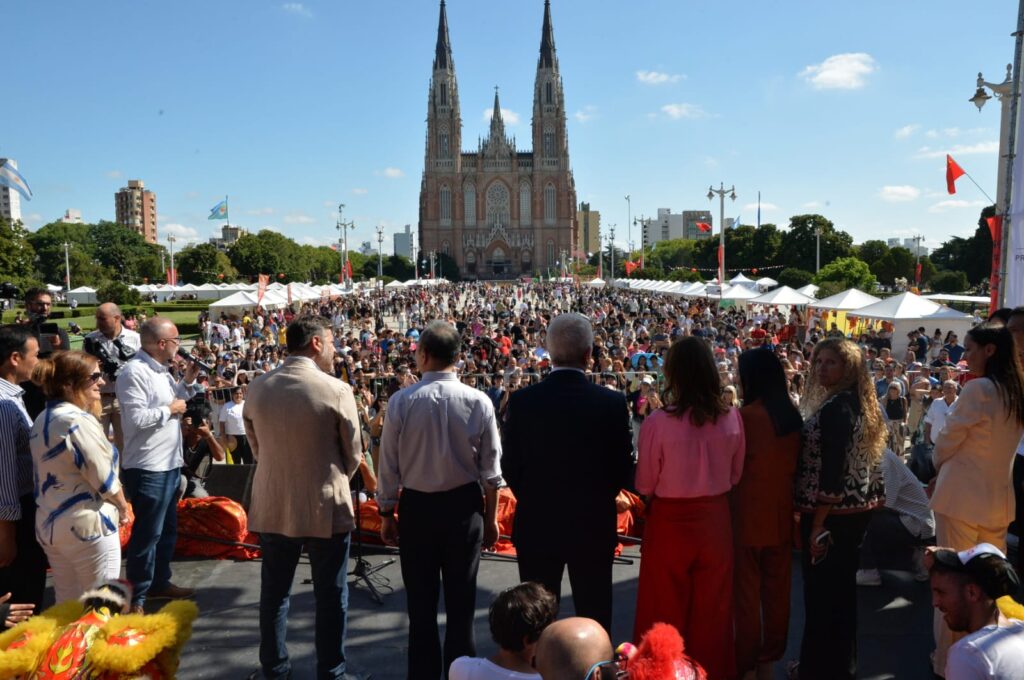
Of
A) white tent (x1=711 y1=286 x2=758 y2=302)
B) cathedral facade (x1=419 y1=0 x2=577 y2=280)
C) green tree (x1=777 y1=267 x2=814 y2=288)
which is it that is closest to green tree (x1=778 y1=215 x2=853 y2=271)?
green tree (x1=777 y1=267 x2=814 y2=288)

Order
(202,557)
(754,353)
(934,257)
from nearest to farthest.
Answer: (754,353) < (202,557) < (934,257)

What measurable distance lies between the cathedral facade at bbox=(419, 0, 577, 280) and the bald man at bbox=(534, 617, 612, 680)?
10855 cm

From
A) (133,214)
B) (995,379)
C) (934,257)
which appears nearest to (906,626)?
(995,379)

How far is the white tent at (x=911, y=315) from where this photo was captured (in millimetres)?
15961

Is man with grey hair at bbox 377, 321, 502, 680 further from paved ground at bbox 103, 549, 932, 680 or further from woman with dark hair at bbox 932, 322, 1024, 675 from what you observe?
woman with dark hair at bbox 932, 322, 1024, 675

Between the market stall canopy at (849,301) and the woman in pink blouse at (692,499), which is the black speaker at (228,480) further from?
the market stall canopy at (849,301)

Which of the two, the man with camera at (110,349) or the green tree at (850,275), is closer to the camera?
the man with camera at (110,349)

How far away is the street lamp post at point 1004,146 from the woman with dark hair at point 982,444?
3.59 meters

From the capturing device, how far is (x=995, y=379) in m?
3.30

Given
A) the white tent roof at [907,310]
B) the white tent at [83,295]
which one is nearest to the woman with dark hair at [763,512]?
the white tent roof at [907,310]

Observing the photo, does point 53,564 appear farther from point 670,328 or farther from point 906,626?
point 670,328

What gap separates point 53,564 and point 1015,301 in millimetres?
6497

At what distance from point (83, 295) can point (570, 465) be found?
68373 millimetres

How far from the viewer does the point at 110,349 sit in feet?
16.6
